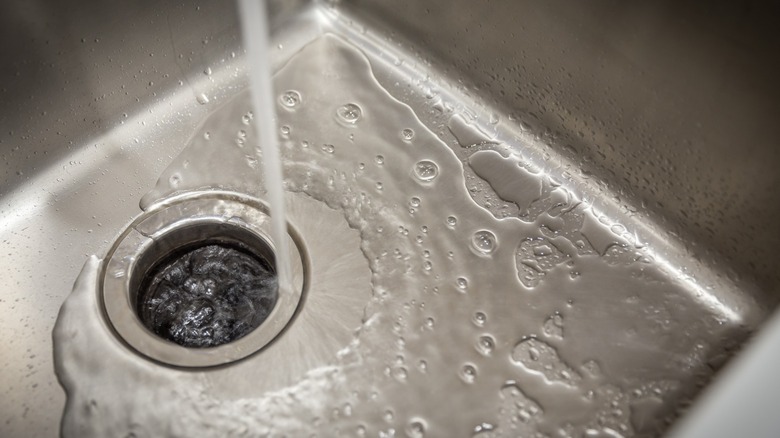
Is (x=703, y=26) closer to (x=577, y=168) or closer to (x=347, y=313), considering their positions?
(x=577, y=168)

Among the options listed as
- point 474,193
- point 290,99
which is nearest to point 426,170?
point 474,193

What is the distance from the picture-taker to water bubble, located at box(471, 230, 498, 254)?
2.33 feet

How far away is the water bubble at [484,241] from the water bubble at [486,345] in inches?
3.7

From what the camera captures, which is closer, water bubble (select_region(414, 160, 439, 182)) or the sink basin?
the sink basin

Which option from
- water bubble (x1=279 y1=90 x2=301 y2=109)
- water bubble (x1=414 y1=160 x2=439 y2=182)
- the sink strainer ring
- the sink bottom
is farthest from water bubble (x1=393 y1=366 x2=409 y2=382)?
water bubble (x1=279 y1=90 x2=301 y2=109)

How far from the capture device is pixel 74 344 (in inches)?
25.0

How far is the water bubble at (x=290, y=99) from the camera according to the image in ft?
2.62

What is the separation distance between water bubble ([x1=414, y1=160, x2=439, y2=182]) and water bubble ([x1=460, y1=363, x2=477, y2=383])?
0.70 feet

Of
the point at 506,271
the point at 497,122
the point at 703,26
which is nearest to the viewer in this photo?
the point at 703,26

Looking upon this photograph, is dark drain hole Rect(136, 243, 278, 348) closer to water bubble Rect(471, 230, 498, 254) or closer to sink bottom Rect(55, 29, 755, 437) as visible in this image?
sink bottom Rect(55, 29, 755, 437)

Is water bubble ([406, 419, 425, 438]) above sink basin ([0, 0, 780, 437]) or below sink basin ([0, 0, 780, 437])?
below

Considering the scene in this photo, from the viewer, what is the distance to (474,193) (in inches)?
29.3

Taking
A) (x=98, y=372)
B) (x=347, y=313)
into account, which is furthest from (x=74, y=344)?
(x=347, y=313)

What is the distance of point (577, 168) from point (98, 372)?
525 millimetres
